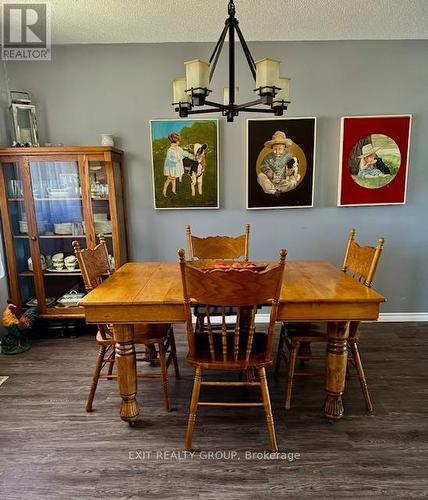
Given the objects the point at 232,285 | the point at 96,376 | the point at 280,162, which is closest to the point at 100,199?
the point at 96,376

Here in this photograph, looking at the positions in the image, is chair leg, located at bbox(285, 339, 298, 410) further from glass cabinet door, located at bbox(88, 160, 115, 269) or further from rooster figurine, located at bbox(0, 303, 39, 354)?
rooster figurine, located at bbox(0, 303, 39, 354)

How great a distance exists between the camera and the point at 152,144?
3.01m

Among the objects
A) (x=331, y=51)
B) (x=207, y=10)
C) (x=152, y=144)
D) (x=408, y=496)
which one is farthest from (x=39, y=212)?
(x=408, y=496)

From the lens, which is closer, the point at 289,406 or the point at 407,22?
the point at 289,406

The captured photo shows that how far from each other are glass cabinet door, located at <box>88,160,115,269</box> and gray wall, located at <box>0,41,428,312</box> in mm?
293

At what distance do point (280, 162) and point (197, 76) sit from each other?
5.19ft

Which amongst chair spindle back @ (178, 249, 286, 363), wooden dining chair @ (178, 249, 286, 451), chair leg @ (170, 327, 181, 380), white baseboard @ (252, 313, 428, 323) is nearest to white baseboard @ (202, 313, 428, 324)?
white baseboard @ (252, 313, 428, 323)

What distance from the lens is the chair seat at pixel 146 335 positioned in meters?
1.90

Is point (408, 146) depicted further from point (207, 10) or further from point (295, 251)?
point (207, 10)

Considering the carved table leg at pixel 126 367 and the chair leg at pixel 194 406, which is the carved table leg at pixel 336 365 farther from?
the carved table leg at pixel 126 367

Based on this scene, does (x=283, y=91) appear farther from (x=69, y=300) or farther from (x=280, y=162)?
(x=69, y=300)

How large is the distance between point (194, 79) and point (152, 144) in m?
1.50

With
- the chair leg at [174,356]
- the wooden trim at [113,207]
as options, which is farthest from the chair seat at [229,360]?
the wooden trim at [113,207]

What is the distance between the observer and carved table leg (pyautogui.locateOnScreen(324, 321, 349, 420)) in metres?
1.74
